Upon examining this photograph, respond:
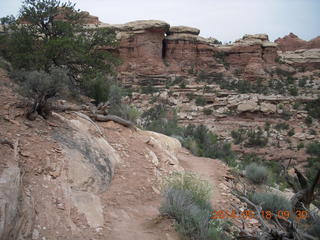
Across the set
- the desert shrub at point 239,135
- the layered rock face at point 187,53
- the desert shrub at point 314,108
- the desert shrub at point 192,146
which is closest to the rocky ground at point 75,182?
the desert shrub at point 192,146

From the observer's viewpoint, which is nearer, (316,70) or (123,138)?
(123,138)

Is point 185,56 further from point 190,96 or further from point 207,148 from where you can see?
point 207,148

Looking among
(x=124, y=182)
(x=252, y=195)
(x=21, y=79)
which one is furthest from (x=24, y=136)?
(x=252, y=195)

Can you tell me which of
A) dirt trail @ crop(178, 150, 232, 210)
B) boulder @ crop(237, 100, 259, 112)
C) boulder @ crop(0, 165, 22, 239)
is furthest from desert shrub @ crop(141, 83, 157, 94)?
boulder @ crop(0, 165, 22, 239)

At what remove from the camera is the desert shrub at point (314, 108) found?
20.4 m

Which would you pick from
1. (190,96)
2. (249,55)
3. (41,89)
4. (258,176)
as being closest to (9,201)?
(41,89)

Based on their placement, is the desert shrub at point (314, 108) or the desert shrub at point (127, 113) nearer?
the desert shrub at point (127, 113)

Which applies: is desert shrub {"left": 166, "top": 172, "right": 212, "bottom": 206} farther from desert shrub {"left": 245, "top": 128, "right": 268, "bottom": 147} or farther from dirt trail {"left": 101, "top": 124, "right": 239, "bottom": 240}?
desert shrub {"left": 245, "top": 128, "right": 268, "bottom": 147}

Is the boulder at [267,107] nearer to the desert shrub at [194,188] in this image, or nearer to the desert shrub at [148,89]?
the desert shrub at [148,89]

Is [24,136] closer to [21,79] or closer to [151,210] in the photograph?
[151,210]

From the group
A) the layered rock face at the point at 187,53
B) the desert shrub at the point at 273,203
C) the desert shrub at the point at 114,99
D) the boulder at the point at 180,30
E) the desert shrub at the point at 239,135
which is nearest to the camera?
the desert shrub at the point at 273,203

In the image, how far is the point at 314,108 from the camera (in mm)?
21438

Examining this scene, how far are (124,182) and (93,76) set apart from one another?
5.46m

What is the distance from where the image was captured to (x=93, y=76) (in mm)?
9008
